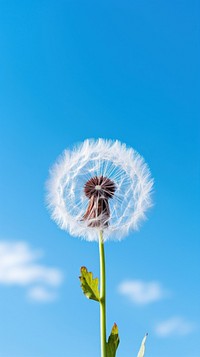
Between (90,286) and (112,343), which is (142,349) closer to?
(112,343)

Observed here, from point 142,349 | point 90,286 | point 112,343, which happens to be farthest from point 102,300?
point 142,349

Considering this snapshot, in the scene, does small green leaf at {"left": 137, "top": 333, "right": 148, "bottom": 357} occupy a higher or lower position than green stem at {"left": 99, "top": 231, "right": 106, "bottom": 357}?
lower

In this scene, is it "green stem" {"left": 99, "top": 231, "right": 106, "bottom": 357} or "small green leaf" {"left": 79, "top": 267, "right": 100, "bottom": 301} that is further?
"small green leaf" {"left": 79, "top": 267, "right": 100, "bottom": 301}

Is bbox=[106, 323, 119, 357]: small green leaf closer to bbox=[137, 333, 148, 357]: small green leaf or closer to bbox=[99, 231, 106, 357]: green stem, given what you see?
bbox=[99, 231, 106, 357]: green stem

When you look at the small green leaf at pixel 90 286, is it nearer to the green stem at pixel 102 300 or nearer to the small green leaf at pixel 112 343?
the green stem at pixel 102 300

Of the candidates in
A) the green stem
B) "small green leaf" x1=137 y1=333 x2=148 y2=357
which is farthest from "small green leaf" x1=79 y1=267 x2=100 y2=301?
"small green leaf" x1=137 y1=333 x2=148 y2=357

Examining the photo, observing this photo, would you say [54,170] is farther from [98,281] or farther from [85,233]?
[98,281]

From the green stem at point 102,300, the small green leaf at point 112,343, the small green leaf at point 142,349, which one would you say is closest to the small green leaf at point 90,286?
the green stem at point 102,300
